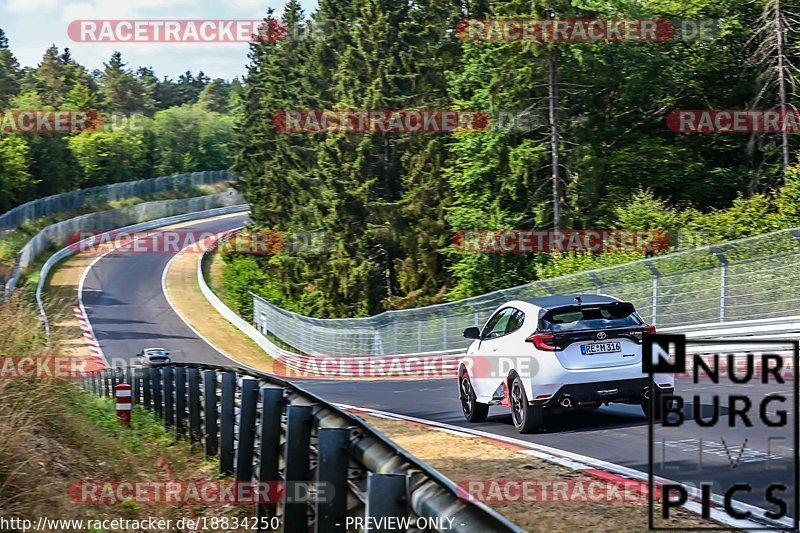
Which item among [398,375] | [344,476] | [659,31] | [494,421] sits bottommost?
[398,375]

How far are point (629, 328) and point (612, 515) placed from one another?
5021 millimetres

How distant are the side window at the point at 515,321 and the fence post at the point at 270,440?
17.1 ft

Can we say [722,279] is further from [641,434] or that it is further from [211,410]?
[211,410]

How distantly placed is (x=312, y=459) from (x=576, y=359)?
5469 millimetres

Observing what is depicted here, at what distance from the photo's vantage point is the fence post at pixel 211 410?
1193 cm

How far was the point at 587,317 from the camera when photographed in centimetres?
1259

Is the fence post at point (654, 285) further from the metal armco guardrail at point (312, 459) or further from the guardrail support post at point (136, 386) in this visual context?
the metal armco guardrail at point (312, 459)

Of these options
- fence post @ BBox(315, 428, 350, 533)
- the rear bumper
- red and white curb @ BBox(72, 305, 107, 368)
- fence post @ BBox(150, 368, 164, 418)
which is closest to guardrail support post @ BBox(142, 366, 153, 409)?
fence post @ BBox(150, 368, 164, 418)

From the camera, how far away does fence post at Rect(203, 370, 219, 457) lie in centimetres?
1193

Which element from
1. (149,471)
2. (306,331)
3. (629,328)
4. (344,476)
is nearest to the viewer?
(344,476)

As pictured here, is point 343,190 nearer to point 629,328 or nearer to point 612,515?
point 629,328

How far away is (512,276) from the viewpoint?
44.7 meters

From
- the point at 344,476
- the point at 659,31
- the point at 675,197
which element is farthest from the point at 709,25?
the point at 344,476

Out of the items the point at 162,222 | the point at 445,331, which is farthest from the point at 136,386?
the point at 162,222
